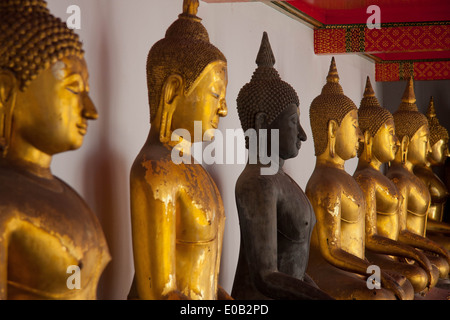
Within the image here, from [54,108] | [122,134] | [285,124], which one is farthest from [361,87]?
[54,108]

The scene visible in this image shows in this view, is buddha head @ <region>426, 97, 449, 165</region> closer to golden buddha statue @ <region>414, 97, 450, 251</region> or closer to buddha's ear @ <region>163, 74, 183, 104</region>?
golden buddha statue @ <region>414, 97, 450, 251</region>

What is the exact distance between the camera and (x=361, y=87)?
19.9 ft

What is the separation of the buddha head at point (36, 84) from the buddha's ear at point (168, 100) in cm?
58

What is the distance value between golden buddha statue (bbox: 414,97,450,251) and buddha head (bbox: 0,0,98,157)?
4139 millimetres

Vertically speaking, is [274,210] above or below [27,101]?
below

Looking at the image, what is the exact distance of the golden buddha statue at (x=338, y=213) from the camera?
134 inches

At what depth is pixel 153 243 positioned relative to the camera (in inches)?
90.3

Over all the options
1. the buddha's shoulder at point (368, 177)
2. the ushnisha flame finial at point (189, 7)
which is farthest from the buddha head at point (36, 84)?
the buddha's shoulder at point (368, 177)

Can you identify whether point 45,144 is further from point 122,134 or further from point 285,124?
point 285,124

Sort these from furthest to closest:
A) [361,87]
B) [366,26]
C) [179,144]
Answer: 1. [361,87]
2. [366,26]
3. [179,144]

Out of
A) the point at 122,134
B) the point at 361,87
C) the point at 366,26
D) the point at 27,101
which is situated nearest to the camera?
the point at 27,101

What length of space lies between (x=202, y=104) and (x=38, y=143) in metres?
0.73

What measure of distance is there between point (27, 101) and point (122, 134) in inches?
35.3
